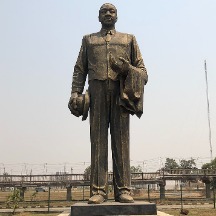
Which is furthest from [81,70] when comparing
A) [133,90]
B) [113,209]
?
[113,209]

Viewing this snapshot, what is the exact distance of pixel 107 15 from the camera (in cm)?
667

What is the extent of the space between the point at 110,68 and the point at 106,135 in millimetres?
1235

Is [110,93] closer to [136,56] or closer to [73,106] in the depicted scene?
[73,106]

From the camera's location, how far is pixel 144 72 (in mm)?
6352

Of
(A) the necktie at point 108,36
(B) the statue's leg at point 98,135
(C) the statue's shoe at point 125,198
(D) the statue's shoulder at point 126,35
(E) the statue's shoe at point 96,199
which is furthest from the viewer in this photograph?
(D) the statue's shoulder at point 126,35

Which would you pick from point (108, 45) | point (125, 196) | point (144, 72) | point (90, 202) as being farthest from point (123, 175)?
point (108, 45)

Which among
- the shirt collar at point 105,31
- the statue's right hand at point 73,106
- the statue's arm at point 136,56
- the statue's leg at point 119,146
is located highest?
the shirt collar at point 105,31

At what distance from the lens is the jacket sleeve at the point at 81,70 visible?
22.1ft

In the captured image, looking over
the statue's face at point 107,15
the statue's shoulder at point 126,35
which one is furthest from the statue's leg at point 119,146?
the statue's face at point 107,15

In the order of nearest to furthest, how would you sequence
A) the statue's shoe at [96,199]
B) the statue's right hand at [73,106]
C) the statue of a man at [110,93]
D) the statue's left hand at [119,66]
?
the statue's shoe at [96,199], the statue's left hand at [119,66], the statue of a man at [110,93], the statue's right hand at [73,106]

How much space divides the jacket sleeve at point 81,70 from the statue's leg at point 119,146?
0.82 m

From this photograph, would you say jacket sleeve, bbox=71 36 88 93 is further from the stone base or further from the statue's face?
the stone base

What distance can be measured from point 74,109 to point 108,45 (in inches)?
54.0

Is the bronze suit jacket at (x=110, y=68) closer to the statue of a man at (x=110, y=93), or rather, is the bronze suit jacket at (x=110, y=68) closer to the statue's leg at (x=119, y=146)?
the statue of a man at (x=110, y=93)
